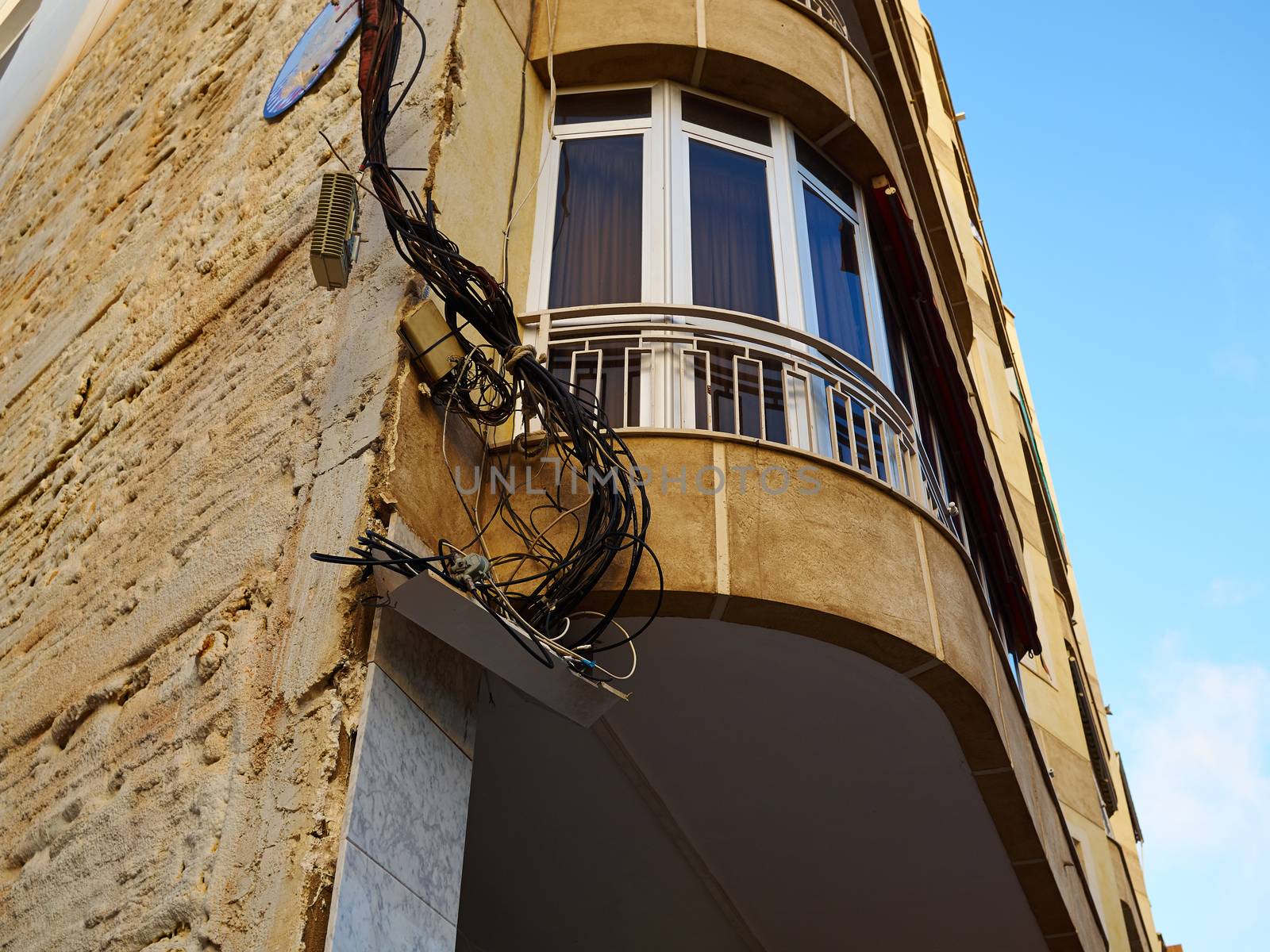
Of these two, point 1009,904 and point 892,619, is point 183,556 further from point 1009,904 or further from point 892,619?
point 1009,904

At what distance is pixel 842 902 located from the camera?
235 inches

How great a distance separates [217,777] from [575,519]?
1543 mm

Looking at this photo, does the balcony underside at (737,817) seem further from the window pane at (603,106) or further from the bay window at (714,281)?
the window pane at (603,106)

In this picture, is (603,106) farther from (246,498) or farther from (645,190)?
(246,498)

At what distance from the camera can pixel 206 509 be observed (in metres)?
5.12

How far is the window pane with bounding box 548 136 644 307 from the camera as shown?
18.4ft

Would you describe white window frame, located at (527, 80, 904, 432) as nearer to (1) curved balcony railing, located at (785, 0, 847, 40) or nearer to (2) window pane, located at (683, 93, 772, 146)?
(2) window pane, located at (683, 93, 772, 146)

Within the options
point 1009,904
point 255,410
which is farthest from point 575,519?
point 1009,904

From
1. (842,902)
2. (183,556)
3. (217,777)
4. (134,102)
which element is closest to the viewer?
(217,777)

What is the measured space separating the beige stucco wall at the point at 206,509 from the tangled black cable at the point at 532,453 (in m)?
0.34

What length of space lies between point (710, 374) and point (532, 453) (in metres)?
0.89

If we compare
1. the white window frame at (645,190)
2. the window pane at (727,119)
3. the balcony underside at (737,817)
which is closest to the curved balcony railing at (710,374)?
the white window frame at (645,190)

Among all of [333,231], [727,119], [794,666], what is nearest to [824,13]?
[727,119]

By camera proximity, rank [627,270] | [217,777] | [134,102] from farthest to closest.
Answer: [134,102] → [627,270] → [217,777]
